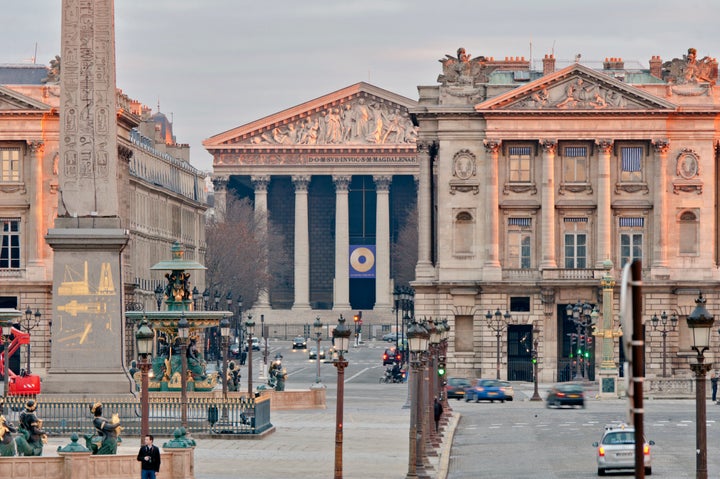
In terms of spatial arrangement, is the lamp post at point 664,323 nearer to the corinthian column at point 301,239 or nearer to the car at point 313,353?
the car at point 313,353

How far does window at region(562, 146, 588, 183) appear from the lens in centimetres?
11362

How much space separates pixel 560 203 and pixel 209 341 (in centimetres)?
3220

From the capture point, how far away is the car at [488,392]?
89.1 m

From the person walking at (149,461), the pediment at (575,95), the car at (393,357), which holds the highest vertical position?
the pediment at (575,95)

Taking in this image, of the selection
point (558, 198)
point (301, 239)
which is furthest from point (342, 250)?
point (558, 198)

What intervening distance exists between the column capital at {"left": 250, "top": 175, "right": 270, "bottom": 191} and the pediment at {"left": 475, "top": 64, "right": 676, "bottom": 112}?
83008 millimetres

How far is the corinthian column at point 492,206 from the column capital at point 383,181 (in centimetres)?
8518

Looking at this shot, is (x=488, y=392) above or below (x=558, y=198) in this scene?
below

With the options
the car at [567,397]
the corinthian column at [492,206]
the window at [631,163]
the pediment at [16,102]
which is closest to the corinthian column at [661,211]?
the window at [631,163]

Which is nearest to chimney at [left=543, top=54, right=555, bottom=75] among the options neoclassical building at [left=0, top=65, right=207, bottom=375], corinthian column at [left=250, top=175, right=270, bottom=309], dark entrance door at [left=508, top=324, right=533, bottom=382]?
dark entrance door at [left=508, top=324, right=533, bottom=382]

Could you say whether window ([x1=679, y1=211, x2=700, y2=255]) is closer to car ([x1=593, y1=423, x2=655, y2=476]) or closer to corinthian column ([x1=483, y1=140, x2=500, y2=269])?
corinthian column ([x1=483, y1=140, x2=500, y2=269])

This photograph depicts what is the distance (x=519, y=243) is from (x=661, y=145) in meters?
9.36

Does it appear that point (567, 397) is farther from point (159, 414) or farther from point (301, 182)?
point (301, 182)

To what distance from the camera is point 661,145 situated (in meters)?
112
